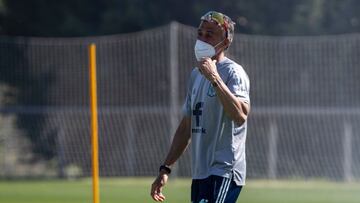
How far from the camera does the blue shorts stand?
667 cm

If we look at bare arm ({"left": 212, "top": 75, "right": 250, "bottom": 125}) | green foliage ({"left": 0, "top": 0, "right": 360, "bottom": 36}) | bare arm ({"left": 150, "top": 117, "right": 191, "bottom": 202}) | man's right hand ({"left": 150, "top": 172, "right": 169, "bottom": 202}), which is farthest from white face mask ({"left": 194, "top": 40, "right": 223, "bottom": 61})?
green foliage ({"left": 0, "top": 0, "right": 360, "bottom": 36})

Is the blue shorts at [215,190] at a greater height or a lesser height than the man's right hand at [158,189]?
greater

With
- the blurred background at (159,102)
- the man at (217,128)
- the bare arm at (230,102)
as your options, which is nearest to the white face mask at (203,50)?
the man at (217,128)

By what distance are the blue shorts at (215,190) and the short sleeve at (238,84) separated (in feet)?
1.71

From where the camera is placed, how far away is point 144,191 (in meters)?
20.1

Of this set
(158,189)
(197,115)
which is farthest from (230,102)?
(158,189)

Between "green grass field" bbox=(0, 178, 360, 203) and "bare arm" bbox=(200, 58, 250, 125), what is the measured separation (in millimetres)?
10341

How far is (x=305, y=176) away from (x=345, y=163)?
0.92 m

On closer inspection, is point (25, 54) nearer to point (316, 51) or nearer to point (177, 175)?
point (177, 175)

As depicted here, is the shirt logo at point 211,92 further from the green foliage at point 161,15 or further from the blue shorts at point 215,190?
the green foliage at point 161,15

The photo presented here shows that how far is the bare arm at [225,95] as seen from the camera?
637cm

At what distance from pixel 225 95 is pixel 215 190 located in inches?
26.3

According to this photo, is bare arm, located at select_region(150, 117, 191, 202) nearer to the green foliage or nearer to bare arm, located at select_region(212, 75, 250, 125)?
bare arm, located at select_region(212, 75, 250, 125)

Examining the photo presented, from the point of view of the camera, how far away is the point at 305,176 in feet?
78.1
